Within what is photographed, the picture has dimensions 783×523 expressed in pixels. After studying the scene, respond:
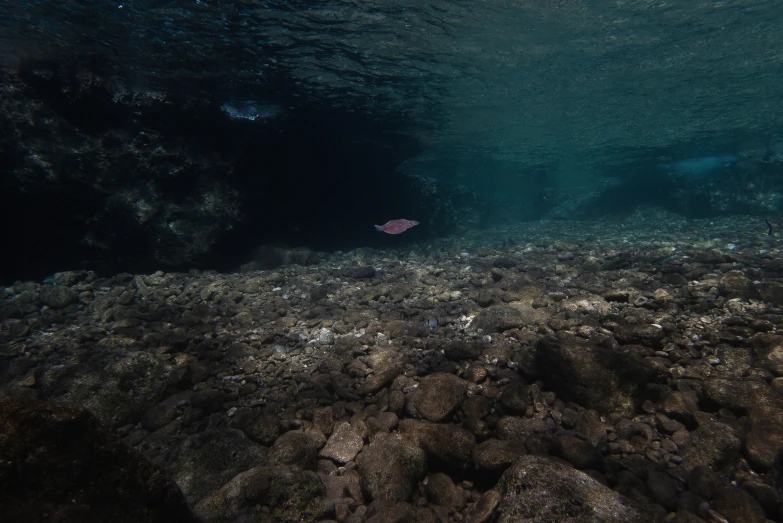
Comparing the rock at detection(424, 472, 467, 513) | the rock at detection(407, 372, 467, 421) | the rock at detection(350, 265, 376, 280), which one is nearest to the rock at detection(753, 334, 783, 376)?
the rock at detection(407, 372, 467, 421)

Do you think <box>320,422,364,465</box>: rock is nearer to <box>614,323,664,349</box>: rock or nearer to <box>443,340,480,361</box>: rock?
<box>443,340,480,361</box>: rock

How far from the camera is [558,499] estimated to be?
254 cm

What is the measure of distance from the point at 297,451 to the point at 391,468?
1.02 meters

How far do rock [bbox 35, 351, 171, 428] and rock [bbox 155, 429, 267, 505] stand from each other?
124cm

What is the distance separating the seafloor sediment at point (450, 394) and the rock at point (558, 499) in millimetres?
15

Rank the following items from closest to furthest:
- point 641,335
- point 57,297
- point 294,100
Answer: point 641,335 < point 57,297 < point 294,100

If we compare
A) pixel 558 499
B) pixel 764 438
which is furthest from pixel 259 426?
pixel 764 438

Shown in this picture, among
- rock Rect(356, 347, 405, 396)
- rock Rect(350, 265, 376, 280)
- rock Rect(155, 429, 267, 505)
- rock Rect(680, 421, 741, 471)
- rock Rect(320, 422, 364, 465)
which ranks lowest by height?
rock Rect(350, 265, 376, 280)

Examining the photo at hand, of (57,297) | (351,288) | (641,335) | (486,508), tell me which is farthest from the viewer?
(351,288)

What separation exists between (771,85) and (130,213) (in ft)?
108

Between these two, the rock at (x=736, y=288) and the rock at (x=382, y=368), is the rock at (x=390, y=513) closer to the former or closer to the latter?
the rock at (x=382, y=368)

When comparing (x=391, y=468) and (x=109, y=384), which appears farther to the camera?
(x=109, y=384)

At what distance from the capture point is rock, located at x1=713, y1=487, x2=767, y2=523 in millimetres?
2533

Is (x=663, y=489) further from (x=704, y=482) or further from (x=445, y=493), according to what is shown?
(x=445, y=493)
